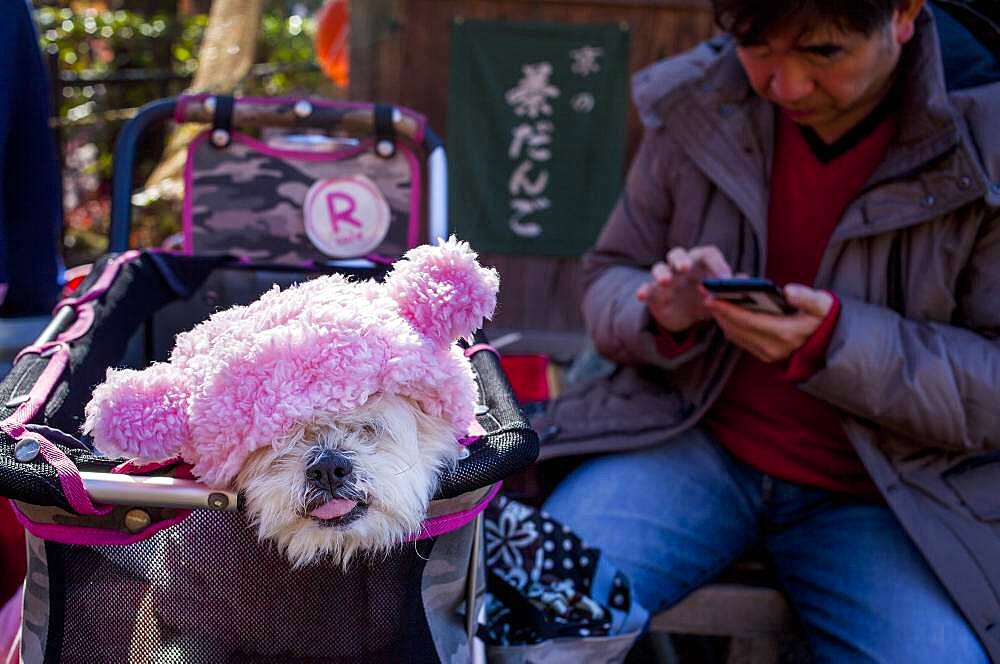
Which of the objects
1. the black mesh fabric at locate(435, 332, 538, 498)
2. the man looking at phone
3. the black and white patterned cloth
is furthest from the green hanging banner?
the black mesh fabric at locate(435, 332, 538, 498)

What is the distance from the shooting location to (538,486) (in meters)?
2.20

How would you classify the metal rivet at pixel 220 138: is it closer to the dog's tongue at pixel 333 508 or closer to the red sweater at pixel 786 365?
the red sweater at pixel 786 365

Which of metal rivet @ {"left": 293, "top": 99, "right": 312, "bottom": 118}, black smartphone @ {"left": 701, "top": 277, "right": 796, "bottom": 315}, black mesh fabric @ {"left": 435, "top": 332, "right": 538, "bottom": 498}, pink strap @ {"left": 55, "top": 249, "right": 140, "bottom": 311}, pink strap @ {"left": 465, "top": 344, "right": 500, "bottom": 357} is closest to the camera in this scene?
black mesh fabric @ {"left": 435, "top": 332, "right": 538, "bottom": 498}

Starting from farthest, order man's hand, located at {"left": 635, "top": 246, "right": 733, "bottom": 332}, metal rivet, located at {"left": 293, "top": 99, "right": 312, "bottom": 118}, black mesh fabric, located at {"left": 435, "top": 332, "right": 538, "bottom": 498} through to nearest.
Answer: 1. metal rivet, located at {"left": 293, "top": 99, "right": 312, "bottom": 118}
2. man's hand, located at {"left": 635, "top": 246, "right": 733, "bottom": 332}
3. black mesh fabric, located at {"left": 435, "top": 332, "right": 538, "bottom": 498}

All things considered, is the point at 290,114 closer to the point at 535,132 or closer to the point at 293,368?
the point at 293,368

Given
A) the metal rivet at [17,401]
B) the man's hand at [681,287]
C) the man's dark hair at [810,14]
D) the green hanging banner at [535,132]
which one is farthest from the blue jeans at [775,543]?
the green hanging banner at [535,132]

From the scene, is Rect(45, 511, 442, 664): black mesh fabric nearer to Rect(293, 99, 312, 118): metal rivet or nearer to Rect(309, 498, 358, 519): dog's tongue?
Rect(309, 498, 358, 519): dog's tongue

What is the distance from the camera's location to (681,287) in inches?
78.6

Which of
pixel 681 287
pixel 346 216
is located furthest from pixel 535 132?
pixel 681 287

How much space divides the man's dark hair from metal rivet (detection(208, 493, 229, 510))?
4.68 ft

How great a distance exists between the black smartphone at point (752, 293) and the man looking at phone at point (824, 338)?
2 centimetres

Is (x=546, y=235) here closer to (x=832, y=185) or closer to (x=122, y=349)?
(x=832, y=185)

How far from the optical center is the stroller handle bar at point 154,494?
3.31 ft

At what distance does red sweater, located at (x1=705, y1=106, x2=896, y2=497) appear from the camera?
6.53 feet
